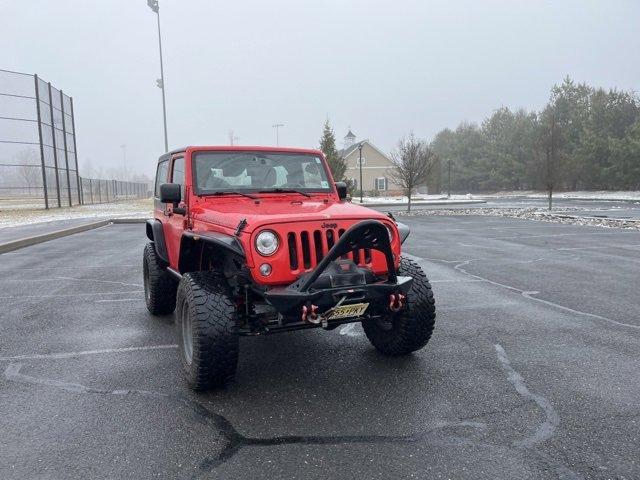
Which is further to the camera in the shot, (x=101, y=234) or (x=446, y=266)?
(x=101, y=234)

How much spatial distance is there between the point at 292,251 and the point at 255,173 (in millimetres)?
1637

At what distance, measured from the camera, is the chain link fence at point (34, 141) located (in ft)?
83.1

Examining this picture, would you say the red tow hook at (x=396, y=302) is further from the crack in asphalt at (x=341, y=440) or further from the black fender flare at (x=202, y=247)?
the black fender flare at (x=202, y=247)

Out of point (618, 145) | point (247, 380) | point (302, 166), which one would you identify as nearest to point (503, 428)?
point (247, 380)

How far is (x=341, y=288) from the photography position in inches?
137

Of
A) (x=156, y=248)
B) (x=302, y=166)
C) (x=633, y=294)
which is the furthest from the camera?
(x=633, y=294)

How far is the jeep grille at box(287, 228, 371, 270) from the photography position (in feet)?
11.8

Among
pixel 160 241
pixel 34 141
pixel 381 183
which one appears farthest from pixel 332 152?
pixel 160 241

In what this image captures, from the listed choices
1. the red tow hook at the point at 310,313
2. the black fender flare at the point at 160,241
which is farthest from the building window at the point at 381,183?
the red tow hook at the point at 310,313

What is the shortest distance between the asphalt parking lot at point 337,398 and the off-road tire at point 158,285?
0.56 ft

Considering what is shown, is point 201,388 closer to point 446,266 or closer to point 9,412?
point 9,412

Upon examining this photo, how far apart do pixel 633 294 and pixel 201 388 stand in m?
6.10

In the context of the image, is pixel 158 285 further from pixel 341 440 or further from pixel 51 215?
pixel 51 215

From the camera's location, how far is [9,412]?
3.45m
